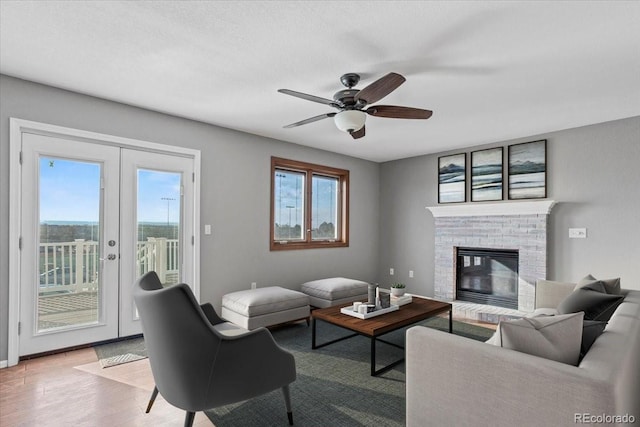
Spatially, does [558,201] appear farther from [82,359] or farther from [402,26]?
[82,359]

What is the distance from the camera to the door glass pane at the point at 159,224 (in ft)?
11.9

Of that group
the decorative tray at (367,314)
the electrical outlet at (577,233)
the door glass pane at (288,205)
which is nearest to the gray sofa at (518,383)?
the decorative tray at (367,314)

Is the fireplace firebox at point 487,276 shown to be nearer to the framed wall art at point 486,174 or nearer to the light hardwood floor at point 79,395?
the framed wall art at point 486,174

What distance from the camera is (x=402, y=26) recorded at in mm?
2072

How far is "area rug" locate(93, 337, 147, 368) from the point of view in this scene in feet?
9.82

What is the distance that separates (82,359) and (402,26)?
3712 mm

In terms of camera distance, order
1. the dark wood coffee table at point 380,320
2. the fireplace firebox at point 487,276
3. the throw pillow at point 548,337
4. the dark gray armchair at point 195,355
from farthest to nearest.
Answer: the fireplace firebox at point 487,276 < the dark wood coffee table at point 380,320 < the dark gray armchair at point 195,355 < the throw pillow at point 548,337

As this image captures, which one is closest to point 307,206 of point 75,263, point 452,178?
point 452,178

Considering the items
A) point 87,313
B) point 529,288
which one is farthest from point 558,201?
point 87,313

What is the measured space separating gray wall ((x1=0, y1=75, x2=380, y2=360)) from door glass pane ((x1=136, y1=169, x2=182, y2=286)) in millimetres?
308

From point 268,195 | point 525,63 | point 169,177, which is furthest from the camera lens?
point 268,195

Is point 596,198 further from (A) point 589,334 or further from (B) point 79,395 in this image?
(B) point 79,395

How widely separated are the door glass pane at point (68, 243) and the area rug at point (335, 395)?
194 cm

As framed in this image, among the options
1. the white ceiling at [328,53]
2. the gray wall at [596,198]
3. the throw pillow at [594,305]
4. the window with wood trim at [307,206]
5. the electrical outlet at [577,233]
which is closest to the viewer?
the white ceiling at [328,53]
